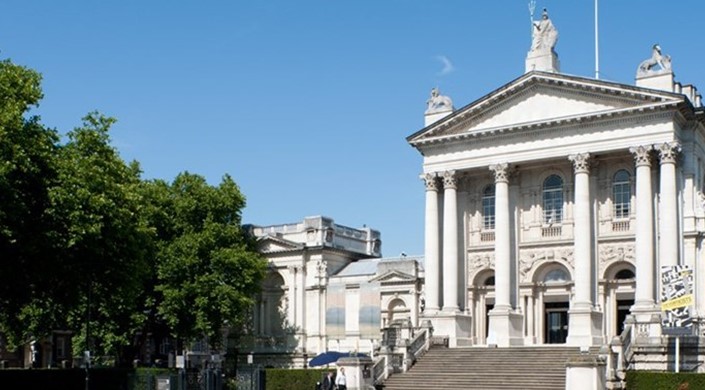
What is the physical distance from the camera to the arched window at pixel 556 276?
49.5m

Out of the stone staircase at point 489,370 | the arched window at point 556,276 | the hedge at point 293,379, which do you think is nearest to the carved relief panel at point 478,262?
the arched window at point 556,276

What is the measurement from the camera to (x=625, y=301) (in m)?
47.8

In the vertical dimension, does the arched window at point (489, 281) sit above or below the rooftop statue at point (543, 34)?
below

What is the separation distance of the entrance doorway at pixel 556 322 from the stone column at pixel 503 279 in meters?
1.53

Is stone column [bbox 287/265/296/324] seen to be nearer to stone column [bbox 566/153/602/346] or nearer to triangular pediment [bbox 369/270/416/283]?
triangular pediment [bbox 369/270/416/283]

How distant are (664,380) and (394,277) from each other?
89.7 ft

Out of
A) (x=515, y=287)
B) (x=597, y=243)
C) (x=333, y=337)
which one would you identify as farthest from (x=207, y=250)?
(x=597, y=243)

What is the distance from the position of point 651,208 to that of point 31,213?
2664 centimetres

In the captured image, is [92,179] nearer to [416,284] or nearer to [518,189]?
[518,189]

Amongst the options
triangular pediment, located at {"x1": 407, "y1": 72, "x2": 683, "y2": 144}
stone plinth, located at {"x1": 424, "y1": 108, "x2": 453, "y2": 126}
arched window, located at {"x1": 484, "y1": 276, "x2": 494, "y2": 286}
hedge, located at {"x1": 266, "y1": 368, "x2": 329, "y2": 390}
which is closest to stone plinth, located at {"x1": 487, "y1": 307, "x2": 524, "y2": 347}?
arched window, located at {"x1": 484, "y1": 276, "x2": 494, "y2": 286}

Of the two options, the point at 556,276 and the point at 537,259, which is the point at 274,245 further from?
the point at 556,276

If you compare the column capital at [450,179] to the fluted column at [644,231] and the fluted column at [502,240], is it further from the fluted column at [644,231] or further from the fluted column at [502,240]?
the fluted column at [644,231]

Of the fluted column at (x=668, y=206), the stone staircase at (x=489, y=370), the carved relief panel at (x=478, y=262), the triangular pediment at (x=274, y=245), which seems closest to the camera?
the stone staircase at (x=489, y=370)

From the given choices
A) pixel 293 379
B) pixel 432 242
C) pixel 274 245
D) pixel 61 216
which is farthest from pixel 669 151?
pixel 274 245
